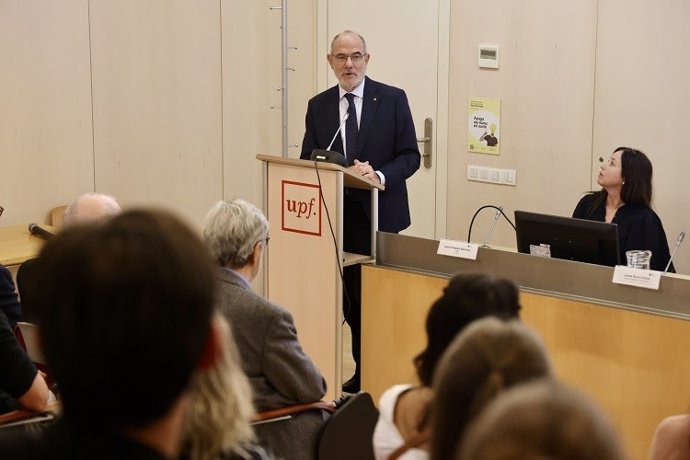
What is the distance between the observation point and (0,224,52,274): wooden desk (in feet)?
15.9

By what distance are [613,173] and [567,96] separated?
1.37 m

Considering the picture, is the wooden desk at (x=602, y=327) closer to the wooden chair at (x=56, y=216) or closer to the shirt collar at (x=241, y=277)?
the shirt collar at (x=241, y=277)

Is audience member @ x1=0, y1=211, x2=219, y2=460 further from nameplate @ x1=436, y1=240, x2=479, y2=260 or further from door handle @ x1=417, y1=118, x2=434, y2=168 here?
door handle @ x1=417, y1=118, x2=434, y2=168

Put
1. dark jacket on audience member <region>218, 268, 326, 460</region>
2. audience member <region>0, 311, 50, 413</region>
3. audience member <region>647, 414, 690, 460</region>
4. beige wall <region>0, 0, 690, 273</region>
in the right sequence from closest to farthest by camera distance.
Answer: audience member <region>647, 414, 690, 460</region>, audience member <region>0, 311, 50, 413</region>, dark jacket on audience member <region>218, 268, 326, 460</region>, beige wall <region>0, 0, 690, 273</region>

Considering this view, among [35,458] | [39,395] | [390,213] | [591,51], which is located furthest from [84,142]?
[35,458]

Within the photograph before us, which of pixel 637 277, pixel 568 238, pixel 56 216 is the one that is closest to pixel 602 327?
pixel 637 277

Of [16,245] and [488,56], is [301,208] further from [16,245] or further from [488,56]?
[488,56]

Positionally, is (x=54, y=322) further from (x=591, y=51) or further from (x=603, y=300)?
(x=591, y=51)

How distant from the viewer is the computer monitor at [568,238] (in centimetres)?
391

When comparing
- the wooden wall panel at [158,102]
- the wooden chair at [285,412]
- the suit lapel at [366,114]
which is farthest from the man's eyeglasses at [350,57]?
the wooden chair at [285,412]

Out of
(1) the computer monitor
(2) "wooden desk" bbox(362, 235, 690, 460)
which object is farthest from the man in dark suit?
(1) the computer monitor

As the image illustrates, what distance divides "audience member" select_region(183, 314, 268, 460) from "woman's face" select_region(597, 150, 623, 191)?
3.63m

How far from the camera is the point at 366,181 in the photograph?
443 cm

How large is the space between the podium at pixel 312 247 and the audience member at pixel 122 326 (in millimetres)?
3266
